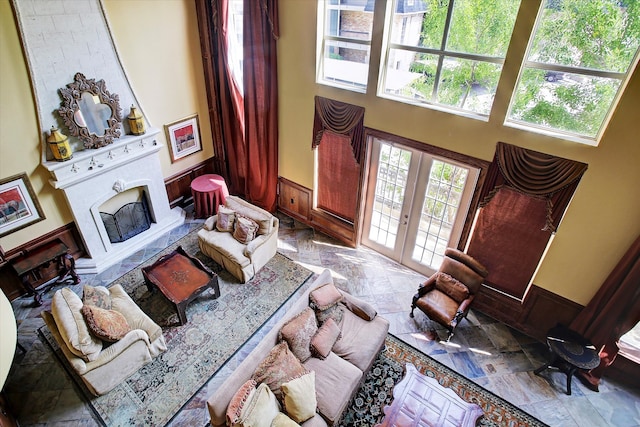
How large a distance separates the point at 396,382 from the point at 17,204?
5.23 m

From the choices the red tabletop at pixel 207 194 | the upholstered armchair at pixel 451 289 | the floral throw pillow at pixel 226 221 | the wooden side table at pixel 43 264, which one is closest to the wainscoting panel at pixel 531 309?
the upholstered armchair at pixel 451 289

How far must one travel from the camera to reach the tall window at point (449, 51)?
13.0 feet

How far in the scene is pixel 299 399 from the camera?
3410 mm

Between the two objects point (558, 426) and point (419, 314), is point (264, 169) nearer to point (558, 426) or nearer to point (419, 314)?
point (419, 314)

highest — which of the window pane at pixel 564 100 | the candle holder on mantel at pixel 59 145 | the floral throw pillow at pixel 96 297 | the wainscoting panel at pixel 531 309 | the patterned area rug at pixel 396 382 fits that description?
the window pane at pixel 564 100

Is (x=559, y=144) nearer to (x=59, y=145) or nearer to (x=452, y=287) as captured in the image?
(x=452, y=287)

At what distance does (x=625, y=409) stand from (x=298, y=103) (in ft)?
18.5

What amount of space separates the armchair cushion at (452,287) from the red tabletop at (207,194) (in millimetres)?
3735

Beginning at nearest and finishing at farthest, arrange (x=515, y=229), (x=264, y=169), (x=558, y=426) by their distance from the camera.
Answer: (x=558, y=426)
(x=515, y=229)
(x=264, y=169)

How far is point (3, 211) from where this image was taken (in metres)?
4.64

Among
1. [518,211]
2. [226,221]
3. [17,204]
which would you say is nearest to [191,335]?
[226,221]

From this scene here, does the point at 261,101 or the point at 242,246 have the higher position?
the point at 261,101

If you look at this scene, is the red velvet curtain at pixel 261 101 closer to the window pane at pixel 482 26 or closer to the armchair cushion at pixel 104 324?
the window pane at pixel 482 26

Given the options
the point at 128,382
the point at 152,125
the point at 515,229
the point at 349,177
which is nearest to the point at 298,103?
the point at 349,177
